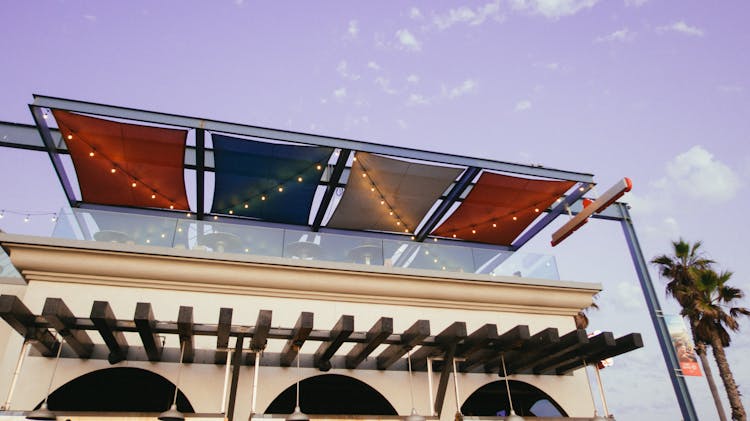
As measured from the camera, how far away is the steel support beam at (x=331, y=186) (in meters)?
9.68

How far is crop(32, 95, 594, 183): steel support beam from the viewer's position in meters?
8.04

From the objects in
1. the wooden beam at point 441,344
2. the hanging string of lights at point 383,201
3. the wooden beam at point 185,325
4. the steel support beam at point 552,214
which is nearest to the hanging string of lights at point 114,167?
the hanging string of lights at point 383,201

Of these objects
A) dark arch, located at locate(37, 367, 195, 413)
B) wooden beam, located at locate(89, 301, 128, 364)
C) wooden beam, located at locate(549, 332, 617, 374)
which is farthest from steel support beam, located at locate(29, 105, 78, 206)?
wooden beam, located at locate(549, 332, 617, 374)

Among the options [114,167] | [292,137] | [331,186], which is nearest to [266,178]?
Answer: [331,186]

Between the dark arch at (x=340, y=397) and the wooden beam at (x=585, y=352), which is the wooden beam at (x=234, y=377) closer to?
the dark arch at (x=340, y=397)

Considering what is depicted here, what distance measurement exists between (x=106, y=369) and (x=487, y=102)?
16178 mm

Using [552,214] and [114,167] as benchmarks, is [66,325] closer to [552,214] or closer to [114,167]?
[114,167]

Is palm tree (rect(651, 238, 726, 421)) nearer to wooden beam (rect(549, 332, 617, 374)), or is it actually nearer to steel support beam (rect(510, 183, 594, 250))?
steel support beam (rect(510, 183, 594, 250))

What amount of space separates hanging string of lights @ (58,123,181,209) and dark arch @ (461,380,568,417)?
26.3 feet

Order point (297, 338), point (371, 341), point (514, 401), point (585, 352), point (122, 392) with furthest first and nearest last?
point (514, 401) → point (585, 352) → point (122, 392) → point (371, 341) → point (297, 338)

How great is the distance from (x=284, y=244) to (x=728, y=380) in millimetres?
15823

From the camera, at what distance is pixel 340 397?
7.10 meters

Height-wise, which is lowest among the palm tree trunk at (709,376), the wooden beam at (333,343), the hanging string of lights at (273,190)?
the wooden beam at (333,343)

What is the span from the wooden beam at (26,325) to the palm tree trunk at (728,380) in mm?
18307
